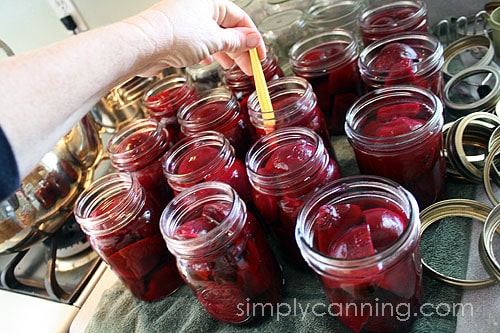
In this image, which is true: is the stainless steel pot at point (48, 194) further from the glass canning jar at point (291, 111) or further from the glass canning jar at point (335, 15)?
the glass canning jar at point (335, 15)

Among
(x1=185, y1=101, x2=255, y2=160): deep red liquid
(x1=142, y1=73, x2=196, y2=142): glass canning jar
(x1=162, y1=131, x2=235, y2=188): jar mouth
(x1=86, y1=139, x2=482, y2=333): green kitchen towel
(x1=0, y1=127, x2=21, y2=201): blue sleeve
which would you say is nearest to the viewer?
(x1=0, y1=127, x2=21, y2=201): blue sleeve

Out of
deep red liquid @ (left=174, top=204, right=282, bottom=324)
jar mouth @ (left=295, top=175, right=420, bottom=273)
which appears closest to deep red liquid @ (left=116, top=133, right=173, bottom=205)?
deep red liquid @ (left=174, top=204, right=282, bottom=324)

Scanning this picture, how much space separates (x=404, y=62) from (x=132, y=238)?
50 cm

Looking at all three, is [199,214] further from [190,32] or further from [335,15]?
[335,15]

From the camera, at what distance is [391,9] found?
31.8 inches

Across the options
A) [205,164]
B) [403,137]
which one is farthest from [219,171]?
[403,137]

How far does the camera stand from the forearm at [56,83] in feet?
1.33

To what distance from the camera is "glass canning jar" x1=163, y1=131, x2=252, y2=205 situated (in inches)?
25.0

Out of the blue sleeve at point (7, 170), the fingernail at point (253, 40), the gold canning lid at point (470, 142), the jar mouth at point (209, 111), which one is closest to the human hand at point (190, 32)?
the fingernail at point (253, 40)

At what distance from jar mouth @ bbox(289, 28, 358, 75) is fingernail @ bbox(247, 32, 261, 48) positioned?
0.12 metres

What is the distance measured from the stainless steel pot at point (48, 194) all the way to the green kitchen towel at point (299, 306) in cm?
23

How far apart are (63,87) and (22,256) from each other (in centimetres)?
68

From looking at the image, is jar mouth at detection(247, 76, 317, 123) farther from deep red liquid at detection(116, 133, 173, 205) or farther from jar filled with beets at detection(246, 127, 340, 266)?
deep red liquid at detection(116, 133, 173, 205)

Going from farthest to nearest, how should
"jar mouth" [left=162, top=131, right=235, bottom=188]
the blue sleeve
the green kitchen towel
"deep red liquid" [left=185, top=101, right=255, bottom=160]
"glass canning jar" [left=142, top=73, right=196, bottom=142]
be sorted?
"glass canning jar" [left=142, top=73, right=196, bottom=142]
"deep red liquid" [left=185, top=101, right=255, bottom=160]
"jar mouth" [left=162, top=131, right=235, bottom=188]
the green kitchen towel
the blue sleeve
